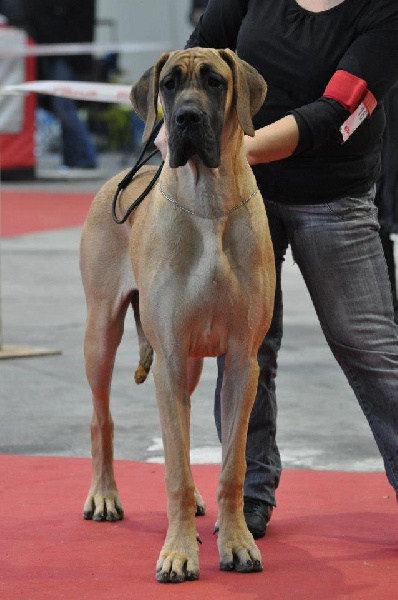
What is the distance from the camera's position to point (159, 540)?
13.7 feet

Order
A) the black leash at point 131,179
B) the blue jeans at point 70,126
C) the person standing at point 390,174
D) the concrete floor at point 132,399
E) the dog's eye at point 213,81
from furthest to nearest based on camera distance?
the blue jeans at point 70,126, the person standing at point 390,174, the concrete floor at point 132,399, the black leash at point 131,179, the dog's eye at point 213,81

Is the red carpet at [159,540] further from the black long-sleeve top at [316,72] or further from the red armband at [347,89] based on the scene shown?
the red armband at [347,89]

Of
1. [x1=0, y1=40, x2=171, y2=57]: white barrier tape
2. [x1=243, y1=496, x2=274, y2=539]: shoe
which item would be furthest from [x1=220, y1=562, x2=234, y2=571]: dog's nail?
[x1=0, y1=40, x2=171, y2=57]: white barrier tape

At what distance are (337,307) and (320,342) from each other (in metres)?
3.73

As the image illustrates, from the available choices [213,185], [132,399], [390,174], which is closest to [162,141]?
[213,185]

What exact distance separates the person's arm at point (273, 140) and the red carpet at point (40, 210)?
9205mm

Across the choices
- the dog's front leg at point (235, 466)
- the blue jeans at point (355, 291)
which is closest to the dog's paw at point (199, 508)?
the dog's front leg at point (235, 466)

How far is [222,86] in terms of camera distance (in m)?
3.57

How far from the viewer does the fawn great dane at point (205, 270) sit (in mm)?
3566

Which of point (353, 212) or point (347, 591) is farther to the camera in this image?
point (353, 212)

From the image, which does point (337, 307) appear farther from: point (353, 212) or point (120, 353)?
point (120, 353)

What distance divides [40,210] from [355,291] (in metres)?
11.2

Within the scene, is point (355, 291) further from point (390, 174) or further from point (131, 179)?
point (390, 174)

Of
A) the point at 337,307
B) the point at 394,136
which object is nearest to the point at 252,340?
the point at 337,307
